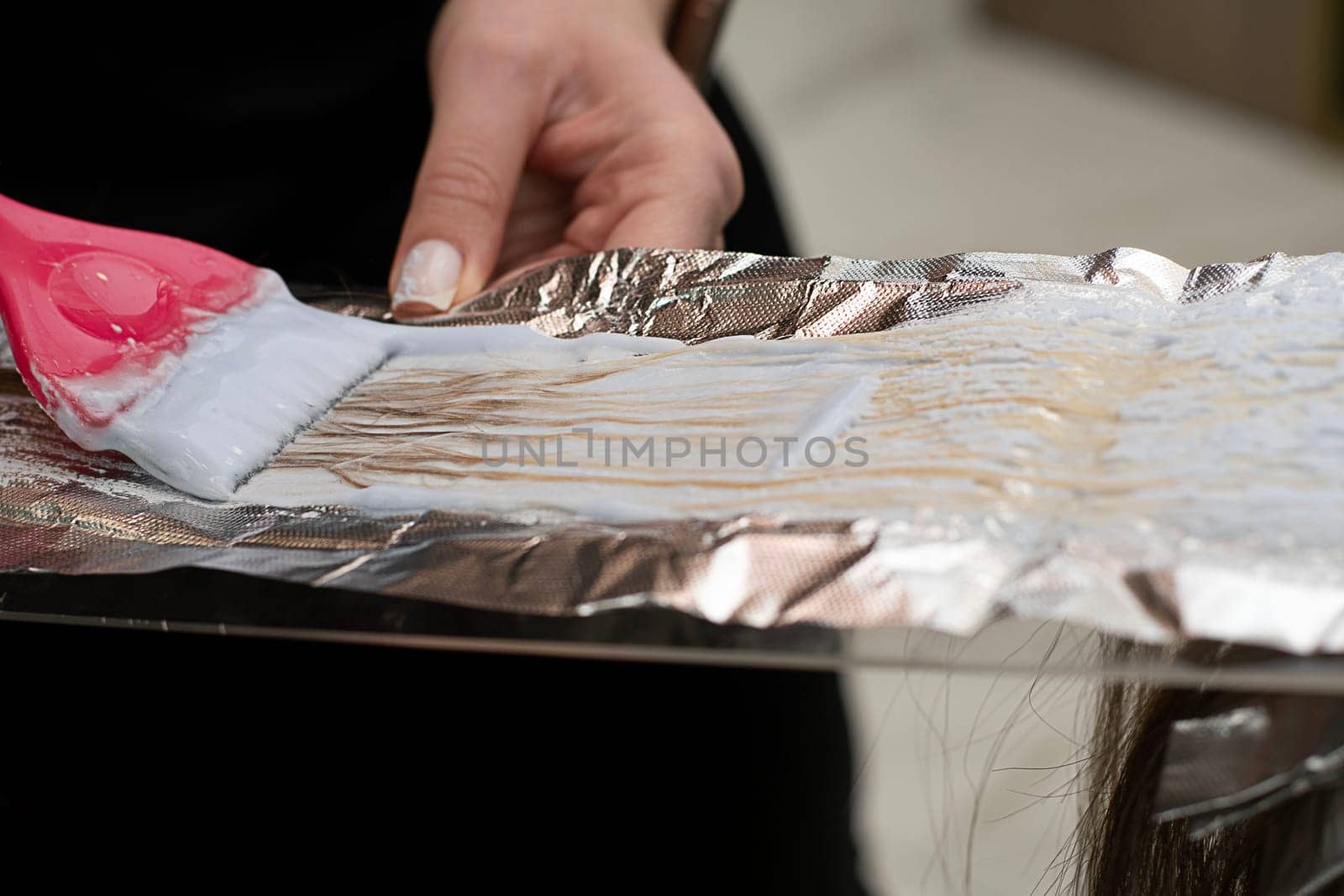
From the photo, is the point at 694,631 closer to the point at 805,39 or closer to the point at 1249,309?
the point at 1249,309

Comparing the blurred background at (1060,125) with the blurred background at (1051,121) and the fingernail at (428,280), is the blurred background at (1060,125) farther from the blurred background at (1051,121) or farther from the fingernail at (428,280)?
the fingernail at (428,280)

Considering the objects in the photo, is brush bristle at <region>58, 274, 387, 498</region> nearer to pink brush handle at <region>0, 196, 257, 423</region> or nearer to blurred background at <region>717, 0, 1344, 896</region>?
pink brush handle at <region>0, 196, 257, 423</region>

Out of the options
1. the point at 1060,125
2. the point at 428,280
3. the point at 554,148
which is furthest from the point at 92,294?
the point at 1060,125

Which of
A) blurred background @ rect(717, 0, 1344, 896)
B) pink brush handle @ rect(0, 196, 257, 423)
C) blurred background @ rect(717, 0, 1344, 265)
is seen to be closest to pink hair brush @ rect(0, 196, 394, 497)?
pink brush handle @ rect(0, 196, 257, 423)

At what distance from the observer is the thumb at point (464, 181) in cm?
62

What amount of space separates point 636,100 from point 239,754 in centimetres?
46

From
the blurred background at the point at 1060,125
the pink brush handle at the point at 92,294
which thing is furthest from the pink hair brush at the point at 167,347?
the blurred background at the point at 1060,125

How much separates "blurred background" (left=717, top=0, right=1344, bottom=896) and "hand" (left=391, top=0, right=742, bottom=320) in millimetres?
717

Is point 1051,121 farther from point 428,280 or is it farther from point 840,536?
point 840,536

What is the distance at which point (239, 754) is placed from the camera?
1.71ft

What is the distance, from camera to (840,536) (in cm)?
37

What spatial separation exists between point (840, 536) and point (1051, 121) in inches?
104

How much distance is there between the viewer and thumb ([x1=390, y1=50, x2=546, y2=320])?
0.62 m

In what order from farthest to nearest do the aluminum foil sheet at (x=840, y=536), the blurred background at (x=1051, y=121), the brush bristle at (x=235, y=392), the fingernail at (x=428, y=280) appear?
the blurred background at (x=1051, y=121) < the fingernail at (x=428, y=280) < the brush bristle at (x=235, y=392) < the aluminum foil sheet at (x=840, y=536)
